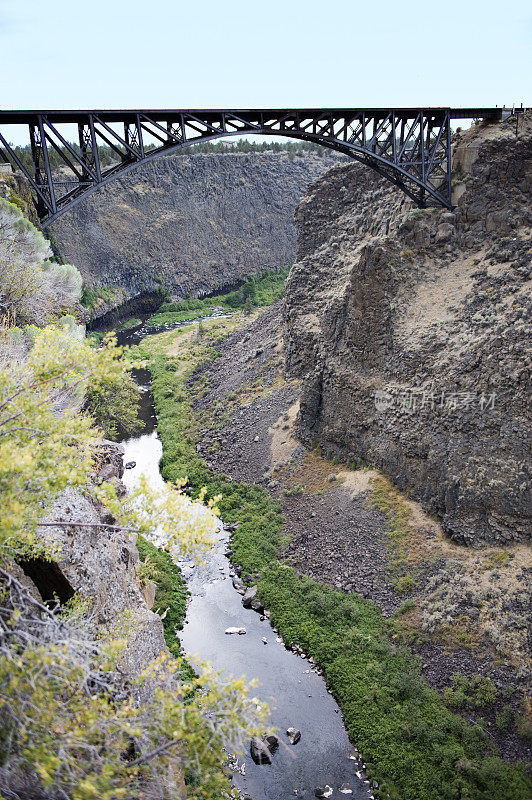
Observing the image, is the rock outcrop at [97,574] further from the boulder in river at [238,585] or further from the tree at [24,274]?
the tree at [24,274]

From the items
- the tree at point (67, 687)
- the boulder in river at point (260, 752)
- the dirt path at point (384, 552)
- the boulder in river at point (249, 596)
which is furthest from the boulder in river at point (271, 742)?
the tree at point (67, 687)

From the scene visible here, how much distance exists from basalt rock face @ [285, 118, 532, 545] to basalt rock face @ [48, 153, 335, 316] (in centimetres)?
4553

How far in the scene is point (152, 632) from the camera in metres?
18.4

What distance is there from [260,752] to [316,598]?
6.41 metres

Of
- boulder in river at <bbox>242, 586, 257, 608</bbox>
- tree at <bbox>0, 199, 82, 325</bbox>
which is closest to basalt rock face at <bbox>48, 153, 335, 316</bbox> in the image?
tree at <bbox>0, 199, 82, 325</bbox>

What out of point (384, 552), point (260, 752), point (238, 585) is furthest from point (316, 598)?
point (260, 752)

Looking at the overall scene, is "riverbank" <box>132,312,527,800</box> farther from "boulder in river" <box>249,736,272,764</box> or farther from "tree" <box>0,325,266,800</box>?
"tree" <box>0,325,266,800</box>

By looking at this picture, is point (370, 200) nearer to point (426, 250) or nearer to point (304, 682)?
point (426, 250)

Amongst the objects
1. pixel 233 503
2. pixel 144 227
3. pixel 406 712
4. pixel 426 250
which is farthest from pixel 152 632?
pixel 144 227

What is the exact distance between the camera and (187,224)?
85438 millimetres

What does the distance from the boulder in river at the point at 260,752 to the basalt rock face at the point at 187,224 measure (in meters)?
58.4

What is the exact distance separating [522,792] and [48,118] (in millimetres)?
27048

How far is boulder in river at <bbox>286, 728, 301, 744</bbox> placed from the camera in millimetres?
19203

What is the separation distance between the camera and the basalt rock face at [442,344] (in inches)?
910
